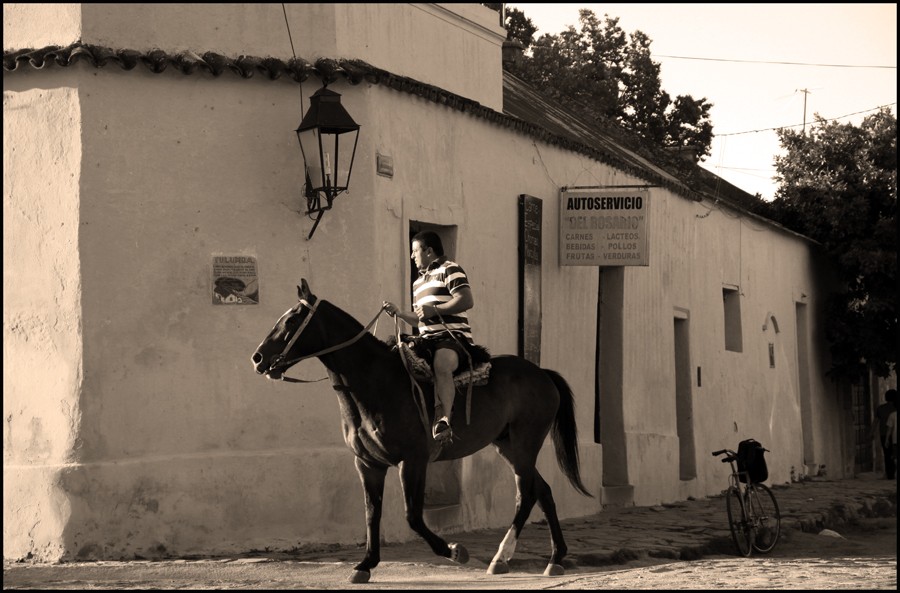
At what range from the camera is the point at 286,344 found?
9000mm

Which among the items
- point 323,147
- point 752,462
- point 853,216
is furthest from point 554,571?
point 853,216

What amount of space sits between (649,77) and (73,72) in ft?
82.5

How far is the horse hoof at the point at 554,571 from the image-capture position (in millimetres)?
9969

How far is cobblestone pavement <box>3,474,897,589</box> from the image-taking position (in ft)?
30.5

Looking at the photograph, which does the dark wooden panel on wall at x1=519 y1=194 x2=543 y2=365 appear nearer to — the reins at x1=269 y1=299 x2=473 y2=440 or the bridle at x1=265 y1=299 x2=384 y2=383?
the reins at x1=269 y1=299 x2=473 y2=440

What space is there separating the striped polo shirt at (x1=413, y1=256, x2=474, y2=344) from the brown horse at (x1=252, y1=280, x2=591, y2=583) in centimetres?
39

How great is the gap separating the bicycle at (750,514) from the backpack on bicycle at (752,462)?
14 mm

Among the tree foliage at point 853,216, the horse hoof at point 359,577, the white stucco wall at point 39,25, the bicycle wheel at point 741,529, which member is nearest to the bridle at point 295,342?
the horse hoof at point 359,577

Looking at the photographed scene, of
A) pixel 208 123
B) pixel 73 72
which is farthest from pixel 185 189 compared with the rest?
pixel 73 72

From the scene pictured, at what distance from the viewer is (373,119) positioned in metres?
11.8

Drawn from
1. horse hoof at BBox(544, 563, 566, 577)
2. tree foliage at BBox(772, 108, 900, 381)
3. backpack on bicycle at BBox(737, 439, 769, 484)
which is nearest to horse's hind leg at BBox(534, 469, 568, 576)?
horse hoof at BBox(544, 563, 566, 577)

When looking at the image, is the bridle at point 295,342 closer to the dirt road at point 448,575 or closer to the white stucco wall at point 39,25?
the dirt road at point 448,575

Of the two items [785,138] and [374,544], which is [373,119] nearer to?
[374,544]

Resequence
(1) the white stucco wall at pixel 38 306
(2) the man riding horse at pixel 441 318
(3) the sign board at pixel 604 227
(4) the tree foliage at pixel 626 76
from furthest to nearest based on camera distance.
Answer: (4) the tree foliage at pixel 626 76 < (3) the sign board at pixel 604 227 < (1) the white stucco wall at pixel 38 306 < (2) the man riding horse at pixel 441 318
